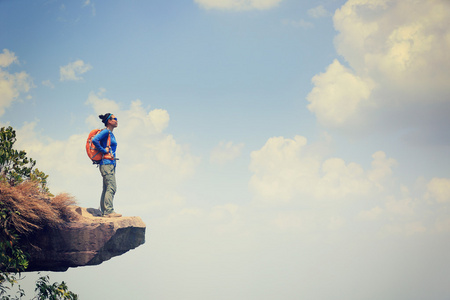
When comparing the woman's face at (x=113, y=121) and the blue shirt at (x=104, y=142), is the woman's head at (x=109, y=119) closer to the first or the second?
the woman's face at (x=113, y=121)

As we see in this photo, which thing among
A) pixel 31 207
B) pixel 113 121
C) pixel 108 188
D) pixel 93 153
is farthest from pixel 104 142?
pixel 31 207

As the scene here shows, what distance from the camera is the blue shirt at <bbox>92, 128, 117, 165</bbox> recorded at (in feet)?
42.4

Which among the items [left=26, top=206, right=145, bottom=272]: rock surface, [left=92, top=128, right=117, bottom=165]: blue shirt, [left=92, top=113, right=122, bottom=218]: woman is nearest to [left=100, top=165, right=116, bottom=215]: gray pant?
[left=92, top=113, right=122, bottom=218]: woman

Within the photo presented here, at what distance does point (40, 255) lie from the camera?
1166cm

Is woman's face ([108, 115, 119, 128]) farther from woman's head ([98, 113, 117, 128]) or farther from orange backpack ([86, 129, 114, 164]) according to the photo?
orange backpack ([86, 129, 114, 164])

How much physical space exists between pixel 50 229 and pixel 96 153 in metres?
2.79

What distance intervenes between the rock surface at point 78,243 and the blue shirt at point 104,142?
183 cm

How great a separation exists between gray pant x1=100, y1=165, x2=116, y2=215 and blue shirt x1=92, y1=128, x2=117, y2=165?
20cm

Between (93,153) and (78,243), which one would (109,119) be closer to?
(93,153)

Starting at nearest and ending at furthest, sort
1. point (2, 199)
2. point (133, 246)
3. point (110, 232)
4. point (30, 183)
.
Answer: point (2, 199) → point (30, 183) → point (110, 232) → point (133, 246)

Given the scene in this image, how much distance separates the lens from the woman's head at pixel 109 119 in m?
13.4

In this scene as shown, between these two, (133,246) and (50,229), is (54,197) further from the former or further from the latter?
(133,246)

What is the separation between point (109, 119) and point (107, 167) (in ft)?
5.39

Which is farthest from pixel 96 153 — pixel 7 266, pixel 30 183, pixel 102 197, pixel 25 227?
pixel 7 266
